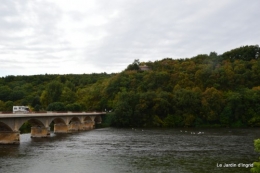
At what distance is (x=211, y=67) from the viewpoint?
14400 centimetres

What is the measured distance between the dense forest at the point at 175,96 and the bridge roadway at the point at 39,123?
15.8 metres

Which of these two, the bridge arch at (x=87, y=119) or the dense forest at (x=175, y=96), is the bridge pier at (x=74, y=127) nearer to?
the bridge arch at (x=87, y=119)

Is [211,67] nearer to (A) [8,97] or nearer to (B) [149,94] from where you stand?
(B) [149,94]

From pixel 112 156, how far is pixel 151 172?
12206 millimetres

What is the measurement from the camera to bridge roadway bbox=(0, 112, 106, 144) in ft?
191

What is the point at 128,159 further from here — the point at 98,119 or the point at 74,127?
the point at 98,119

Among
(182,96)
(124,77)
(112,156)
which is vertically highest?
(124,77)

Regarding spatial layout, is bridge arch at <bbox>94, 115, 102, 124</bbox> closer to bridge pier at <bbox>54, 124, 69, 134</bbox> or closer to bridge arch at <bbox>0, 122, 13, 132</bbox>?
bridge pier at <bbox>54, 124, 69, 134</bbox>

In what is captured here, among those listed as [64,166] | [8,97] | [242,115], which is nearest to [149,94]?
[242,115]

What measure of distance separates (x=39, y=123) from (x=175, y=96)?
6110cm

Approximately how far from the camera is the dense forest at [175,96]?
114 metres

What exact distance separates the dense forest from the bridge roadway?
15.8 meters

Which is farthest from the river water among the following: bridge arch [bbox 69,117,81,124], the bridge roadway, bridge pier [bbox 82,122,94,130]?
bridge pier [bbox 82,122,94,130]

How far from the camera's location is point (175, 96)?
120 m
